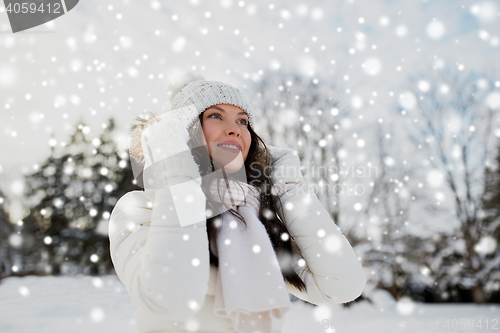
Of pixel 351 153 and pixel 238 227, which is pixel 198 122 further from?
pixel 351 153

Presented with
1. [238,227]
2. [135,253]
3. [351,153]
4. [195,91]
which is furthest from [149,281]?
[351,153]

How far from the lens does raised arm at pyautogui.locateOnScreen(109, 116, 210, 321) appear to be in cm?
110

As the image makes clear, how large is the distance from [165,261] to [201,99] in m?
1.13

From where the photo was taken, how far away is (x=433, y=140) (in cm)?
998

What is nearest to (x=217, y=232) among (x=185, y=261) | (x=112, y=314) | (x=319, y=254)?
(x=185, y=261)

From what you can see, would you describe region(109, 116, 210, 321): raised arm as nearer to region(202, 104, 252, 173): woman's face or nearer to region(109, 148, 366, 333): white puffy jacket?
region(109, 148, 366, 333): white puffy jacket

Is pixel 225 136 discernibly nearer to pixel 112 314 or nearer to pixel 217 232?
pixel 217 232

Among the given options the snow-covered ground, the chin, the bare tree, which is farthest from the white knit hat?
the bare tree

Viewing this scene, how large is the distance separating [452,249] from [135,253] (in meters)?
11.2

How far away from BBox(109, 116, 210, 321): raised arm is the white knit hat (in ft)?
1.61

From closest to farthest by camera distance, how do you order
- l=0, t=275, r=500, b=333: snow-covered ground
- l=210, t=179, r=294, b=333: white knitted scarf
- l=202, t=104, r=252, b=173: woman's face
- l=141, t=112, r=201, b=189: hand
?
l=210, t=179, r=294, b=333: white knitted scarf
l=141, t=112, r=201, b=189: hand
l=202, t=104, r=252, b=173: woman's face
l=0, t=275, r=500, b=333: snow-covered ground

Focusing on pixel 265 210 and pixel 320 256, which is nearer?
pixel 320 256

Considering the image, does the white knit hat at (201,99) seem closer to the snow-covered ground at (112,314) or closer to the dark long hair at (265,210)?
the dark long hair at (265,210)

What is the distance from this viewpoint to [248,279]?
4.41ft
